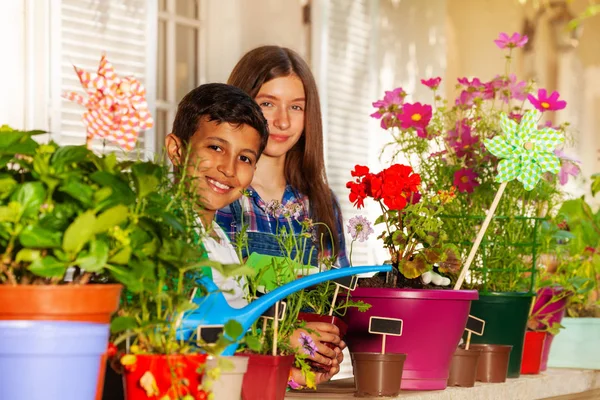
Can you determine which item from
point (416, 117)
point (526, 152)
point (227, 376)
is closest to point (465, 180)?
point (416, 117)

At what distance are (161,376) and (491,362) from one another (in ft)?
3.28

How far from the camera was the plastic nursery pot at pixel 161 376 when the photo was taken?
103 cm

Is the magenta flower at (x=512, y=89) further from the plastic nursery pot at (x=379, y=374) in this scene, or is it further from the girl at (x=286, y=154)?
the plastic nursery pot at (x=379, y=374)

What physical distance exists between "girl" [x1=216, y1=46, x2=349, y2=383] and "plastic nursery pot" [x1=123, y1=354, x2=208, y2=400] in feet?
3.91

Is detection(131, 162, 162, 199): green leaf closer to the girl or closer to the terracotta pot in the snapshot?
the terracotta pot

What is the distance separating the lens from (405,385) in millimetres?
1669

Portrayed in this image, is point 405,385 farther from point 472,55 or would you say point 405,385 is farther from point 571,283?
point 472,55

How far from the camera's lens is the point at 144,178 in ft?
3.28

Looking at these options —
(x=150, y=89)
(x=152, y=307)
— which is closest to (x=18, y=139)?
(x=152, y=307)

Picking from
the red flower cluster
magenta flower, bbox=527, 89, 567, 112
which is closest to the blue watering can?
the red flower cluster

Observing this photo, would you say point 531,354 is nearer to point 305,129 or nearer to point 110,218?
point 305,129

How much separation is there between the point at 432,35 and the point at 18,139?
4.31 metres

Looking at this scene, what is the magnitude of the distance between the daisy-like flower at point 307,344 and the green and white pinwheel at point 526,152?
488mm

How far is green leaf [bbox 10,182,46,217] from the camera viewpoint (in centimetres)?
95
